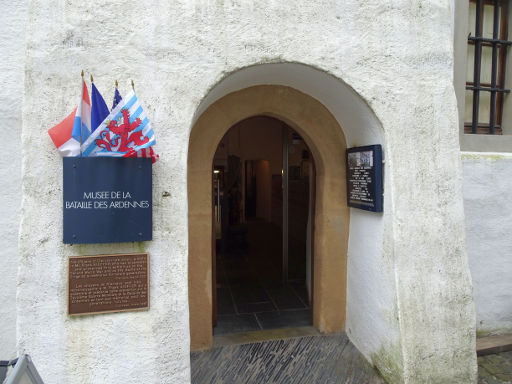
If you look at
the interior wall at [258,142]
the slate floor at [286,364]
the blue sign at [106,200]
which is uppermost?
A: the interior wall at [258,142]

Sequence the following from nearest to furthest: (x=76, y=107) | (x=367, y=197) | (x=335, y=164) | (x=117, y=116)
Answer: (x=117, y=116), (x=76, y=107), (x=367, y=197), (x=335, y=164)

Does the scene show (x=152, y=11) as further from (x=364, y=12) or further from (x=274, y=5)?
(x=364, y=12)

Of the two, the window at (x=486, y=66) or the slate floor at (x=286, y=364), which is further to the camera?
the window at (x=486, y=66)

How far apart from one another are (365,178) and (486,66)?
320cm

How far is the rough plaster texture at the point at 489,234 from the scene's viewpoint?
4.88 meters

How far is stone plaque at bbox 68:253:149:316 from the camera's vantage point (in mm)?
3125

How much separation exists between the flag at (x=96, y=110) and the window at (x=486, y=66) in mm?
5036

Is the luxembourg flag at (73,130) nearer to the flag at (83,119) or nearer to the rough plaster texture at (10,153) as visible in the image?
the flag at (83,119)

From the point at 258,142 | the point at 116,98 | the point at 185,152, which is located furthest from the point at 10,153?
the point at 258,142

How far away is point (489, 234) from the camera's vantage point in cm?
496

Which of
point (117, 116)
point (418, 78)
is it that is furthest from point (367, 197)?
point (117, 116)

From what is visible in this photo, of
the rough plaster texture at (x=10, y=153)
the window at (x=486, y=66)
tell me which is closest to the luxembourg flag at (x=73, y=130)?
the rough plaster texture at (x=10, y=153)

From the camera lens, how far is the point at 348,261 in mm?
4715

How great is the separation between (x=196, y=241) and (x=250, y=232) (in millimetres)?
7174
